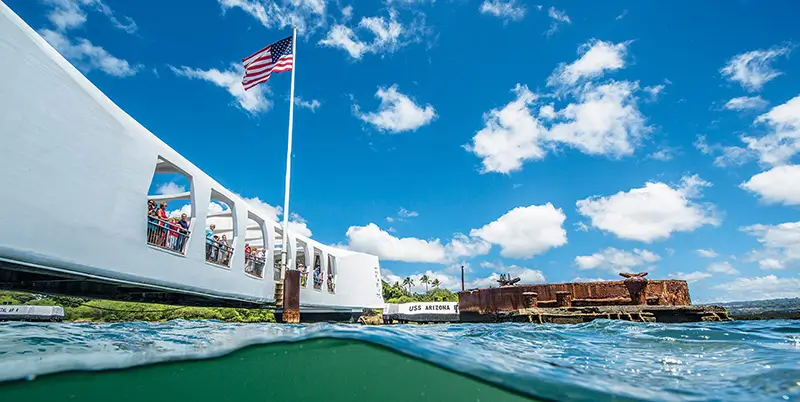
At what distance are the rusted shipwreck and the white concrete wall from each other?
48.6 feet

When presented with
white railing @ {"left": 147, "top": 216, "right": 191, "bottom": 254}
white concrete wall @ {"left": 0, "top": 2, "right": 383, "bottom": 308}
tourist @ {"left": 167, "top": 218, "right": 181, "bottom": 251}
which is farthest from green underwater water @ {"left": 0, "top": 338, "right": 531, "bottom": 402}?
tourist @ {"left": 167, "top": 218, "right": 181, "bottom": 251}

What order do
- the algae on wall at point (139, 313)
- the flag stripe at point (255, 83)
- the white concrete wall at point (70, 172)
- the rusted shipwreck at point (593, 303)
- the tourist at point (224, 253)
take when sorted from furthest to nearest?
1. the algae on wall at point (139, 313)
2. the flag stripe at point (255, 83)
3. the rusted shipwreck at point (593, 303)
4. the tourist at point (224, 253)
5. the white concrete wall at point (70, 172)

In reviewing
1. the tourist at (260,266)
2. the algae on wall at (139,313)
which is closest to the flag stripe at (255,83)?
the tourist at (260,266)

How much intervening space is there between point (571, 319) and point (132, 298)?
55.9ft

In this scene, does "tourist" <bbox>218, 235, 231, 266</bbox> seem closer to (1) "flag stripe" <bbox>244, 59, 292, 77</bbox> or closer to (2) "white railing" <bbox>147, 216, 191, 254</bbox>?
(2) "white railing" <bbox>147, 216, 191, 254</bbox>

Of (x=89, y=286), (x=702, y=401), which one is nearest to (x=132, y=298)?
(x=89, y=286)

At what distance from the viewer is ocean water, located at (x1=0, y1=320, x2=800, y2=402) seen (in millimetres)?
3896

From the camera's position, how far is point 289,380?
15.3 ft

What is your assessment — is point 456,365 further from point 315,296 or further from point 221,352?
point 315,296

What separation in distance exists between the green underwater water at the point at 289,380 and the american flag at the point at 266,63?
50.9 ft

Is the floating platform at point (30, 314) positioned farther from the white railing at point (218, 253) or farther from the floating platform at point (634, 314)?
the floating platform at point (634, 314)

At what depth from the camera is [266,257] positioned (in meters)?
20.4

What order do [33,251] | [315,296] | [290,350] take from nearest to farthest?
1. [290,350]
2. [33,251]
3. [315,296]

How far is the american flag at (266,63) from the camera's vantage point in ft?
60.4
